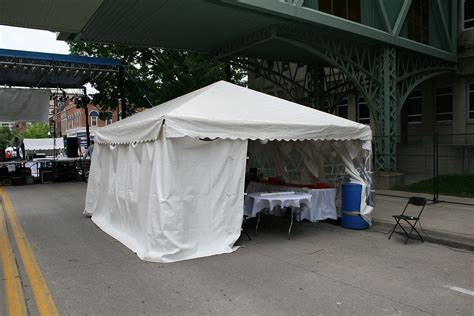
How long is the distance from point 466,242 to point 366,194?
2.23 meters

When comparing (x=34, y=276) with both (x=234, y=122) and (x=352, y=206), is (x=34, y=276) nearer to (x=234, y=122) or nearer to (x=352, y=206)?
(x=234, y=122)

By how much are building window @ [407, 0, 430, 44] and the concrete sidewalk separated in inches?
291

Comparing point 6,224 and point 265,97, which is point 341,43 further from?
point 6,224

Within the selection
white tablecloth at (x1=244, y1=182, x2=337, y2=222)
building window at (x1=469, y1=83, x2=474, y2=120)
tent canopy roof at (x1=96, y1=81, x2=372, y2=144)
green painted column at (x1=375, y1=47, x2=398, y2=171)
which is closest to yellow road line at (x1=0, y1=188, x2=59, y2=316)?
tent canopy roof at (x1=96, y1=81, x2=372, y2=144)

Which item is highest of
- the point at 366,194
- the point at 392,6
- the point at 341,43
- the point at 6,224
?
the point at 392,6

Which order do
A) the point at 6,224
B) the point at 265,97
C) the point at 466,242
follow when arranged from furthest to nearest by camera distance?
the point at 6,224, the point at 265,97, the point at 466,242

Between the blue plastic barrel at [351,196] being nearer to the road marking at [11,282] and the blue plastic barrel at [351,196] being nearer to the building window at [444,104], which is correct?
the road marking at [11,282]

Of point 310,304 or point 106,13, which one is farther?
point 106,13

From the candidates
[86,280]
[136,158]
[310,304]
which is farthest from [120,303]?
[136,158]

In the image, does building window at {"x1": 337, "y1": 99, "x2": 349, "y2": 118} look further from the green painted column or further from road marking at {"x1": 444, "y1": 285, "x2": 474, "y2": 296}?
road marking at {"x1": 444, "y1": 285, "x2": 474, "y2": 296}

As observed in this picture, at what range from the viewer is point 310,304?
495 cm

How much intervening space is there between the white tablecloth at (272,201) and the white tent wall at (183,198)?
0.77 m

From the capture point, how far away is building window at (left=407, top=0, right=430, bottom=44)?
57.0ft

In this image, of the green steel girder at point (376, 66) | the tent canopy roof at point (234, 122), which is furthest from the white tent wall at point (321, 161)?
the green steel girder at point (376, 66)
